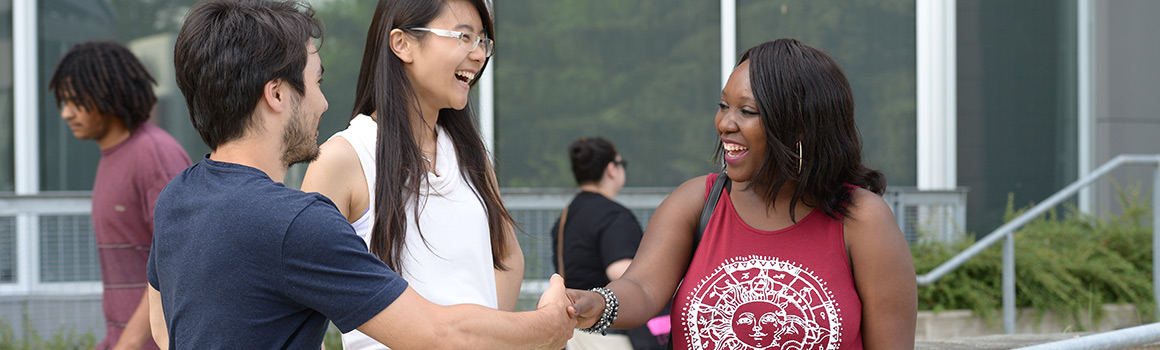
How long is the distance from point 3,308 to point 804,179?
211 inches

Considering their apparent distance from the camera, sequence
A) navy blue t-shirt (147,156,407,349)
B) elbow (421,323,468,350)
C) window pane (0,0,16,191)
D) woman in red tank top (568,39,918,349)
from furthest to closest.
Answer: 1. window pane (0,0,16,191)
2. woman in red tank top (568,39,918,349)
3. elbow (421,323,468,350)
4. navy blue t-shirt (147,156,407,349)

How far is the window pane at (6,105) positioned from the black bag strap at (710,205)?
639cm

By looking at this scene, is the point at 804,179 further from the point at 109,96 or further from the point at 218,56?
the point at 109,96

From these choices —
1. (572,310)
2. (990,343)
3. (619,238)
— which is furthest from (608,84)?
(572,310)

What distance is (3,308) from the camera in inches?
230

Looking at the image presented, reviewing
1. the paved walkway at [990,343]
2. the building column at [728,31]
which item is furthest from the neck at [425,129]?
the building column at [728,31]

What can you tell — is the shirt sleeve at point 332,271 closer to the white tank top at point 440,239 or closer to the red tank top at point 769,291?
the white tank top at point 440,239

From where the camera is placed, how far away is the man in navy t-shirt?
1546 millimetres

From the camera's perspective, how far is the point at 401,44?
221 cm

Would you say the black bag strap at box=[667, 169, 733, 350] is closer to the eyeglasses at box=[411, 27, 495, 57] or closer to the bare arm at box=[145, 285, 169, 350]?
the eyeglasses at box=[411, 27, 495, 57]

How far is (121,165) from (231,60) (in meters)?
1.79

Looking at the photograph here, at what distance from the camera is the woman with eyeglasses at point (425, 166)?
206cm

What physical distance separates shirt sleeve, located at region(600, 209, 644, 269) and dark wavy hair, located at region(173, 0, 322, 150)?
265 cm

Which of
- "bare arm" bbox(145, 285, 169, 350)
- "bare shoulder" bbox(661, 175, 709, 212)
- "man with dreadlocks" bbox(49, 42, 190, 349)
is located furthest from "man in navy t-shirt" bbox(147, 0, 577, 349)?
"man with dreadlocks" bbox(49, 42, 190, 349)
